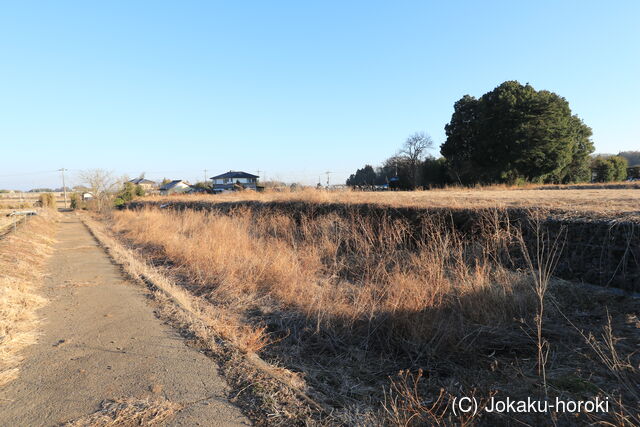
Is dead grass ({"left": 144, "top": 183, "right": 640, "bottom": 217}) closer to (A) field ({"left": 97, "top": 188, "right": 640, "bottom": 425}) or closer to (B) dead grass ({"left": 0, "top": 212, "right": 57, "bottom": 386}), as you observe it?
(A) field ({"left": 97, "top": 188, "right": 640, "bottom": 425})

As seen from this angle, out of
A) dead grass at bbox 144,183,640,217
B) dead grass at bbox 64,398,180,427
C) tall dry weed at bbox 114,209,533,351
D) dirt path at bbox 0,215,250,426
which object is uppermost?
dead grass at bbox 144,183,640,217

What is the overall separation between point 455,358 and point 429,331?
0.38 metres

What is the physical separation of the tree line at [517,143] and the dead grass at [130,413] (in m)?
22.2

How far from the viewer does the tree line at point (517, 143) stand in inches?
1105

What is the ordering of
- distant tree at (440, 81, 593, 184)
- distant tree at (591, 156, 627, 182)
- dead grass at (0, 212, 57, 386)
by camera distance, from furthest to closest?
distant tree at (591, 156, 627, 182) → distant tree at (440, 81, 593, 184) → dead grass at (0, 212, 57, 386)

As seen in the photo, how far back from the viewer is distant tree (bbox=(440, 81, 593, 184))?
2802 cm

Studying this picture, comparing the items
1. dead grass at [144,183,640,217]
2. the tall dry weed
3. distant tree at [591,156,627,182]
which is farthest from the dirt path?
distant tree at [591,156,627,182]

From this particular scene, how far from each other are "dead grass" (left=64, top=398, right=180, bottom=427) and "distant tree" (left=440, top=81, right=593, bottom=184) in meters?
26.9

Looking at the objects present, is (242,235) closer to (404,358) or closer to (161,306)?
(161,306)

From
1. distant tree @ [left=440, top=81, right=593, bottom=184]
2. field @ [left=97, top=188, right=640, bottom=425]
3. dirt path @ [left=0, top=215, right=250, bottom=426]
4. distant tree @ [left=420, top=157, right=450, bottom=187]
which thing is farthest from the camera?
distant tree @ [left=420, top=157, right=450, bottom=187]

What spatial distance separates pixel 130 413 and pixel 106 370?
93 centimetres

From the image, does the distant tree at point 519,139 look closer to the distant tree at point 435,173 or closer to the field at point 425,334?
the distant tree at point 435,173

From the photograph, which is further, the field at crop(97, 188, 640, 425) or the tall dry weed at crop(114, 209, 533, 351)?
the tall dry weed at crop(114, 209, 533, 351)

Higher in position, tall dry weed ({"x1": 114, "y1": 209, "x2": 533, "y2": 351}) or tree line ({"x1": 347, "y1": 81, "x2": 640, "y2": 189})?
tree line ({"x1": 347, "y1": 81, "x2": 640, "y2": 189})
